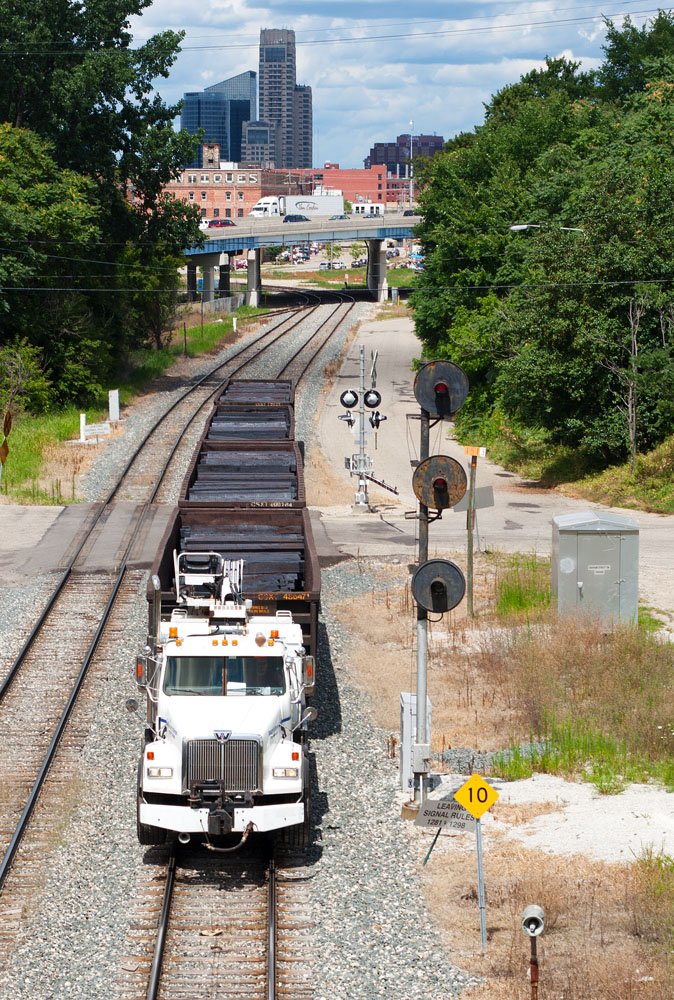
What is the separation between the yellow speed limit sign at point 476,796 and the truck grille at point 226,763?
7.45ft

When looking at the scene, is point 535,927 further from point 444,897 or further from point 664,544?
point 664,544

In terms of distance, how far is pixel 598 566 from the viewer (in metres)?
22.1

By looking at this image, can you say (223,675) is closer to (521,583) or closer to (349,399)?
(521,583)

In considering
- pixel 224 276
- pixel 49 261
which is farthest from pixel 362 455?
pixel 224 276

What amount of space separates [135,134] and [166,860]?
143 feet

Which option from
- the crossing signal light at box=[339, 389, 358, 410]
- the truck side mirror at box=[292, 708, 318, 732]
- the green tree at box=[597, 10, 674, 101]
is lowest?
the truck side mirror at box=[292, 708, 318, 732]

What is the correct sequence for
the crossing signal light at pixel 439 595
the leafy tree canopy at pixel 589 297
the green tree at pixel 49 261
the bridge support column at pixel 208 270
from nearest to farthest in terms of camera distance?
the crossing signal light at pixel 439 595, the leafy tree canopy at pixel 589 297, the green tree at pixel 49 261, the bridge support column at pixel 208 270

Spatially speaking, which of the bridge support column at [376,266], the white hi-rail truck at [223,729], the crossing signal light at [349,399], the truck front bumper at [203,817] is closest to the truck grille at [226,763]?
the white hi-rail truck at [223,729]

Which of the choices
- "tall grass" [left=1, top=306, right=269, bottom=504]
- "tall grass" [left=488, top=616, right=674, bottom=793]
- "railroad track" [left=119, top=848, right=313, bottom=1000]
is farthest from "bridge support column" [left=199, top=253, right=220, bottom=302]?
"railroad track" [left=119, top=848, right=313, bottom=1000]

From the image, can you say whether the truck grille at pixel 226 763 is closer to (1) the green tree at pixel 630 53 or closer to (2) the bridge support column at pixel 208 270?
(1) the green tree at pixel 630 53

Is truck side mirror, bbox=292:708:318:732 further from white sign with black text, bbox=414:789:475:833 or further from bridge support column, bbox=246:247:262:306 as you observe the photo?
bridge support column, bbox=246:247:262:306

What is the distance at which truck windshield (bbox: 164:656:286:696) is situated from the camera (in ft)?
42.9

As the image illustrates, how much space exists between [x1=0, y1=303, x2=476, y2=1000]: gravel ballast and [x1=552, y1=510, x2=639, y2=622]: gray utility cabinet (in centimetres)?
523

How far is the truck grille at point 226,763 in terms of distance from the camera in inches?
484
